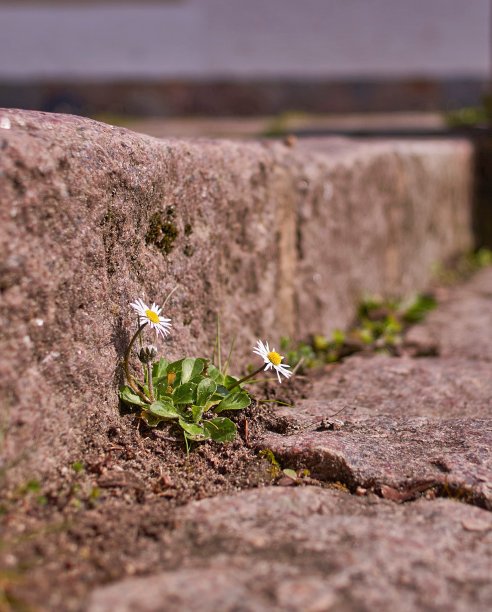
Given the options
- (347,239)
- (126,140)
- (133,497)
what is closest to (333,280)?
(347,239)

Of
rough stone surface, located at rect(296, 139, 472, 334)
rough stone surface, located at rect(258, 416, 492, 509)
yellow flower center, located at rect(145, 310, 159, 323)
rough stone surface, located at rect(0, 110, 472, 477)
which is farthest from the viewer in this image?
rough stone surface, located at rect(296, 139, 472, 334)

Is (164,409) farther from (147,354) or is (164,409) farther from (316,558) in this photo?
(316,558)

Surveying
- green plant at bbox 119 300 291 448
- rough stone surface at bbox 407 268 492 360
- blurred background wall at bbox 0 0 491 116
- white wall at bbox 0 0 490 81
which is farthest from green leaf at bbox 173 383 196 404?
white wall at bbox 0 0 490 81

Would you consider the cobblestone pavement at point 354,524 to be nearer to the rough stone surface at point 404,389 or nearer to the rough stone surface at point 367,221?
the rough stone surface at point 404,389

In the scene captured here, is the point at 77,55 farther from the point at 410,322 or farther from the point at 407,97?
the point at 410,322

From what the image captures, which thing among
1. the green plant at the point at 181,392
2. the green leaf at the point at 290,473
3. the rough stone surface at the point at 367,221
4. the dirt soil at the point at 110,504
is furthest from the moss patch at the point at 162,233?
the rough stone surface at the point at 367,221

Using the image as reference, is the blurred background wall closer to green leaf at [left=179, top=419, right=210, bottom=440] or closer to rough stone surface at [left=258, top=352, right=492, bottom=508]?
rough stone surface at [left=258, top=352, right=492, bottom=508]
